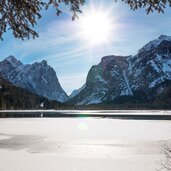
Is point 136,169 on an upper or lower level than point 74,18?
lower

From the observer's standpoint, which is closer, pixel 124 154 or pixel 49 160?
pixel 49 160

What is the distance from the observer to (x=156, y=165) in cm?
1706

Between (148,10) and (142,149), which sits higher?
(148,10)

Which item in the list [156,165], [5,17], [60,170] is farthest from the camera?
[156,165]

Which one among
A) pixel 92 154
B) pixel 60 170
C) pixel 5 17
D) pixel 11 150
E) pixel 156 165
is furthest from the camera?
pixel 11 150

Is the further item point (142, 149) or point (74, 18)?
point (142, 149)

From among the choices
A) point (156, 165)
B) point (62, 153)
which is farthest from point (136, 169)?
point (62, 153)

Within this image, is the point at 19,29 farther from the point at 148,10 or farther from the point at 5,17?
the point at 148,10

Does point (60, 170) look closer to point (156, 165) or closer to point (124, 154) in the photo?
point (156, 165)

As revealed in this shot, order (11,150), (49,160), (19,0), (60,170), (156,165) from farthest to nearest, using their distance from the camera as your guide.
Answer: (11,150)
(49,160)
(156,165)
(60,170)
(19,0)

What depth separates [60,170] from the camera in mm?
15742

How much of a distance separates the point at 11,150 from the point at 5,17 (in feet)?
54.1

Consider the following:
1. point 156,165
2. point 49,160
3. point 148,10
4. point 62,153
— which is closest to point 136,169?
point 156,165

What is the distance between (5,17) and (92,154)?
559 inches
